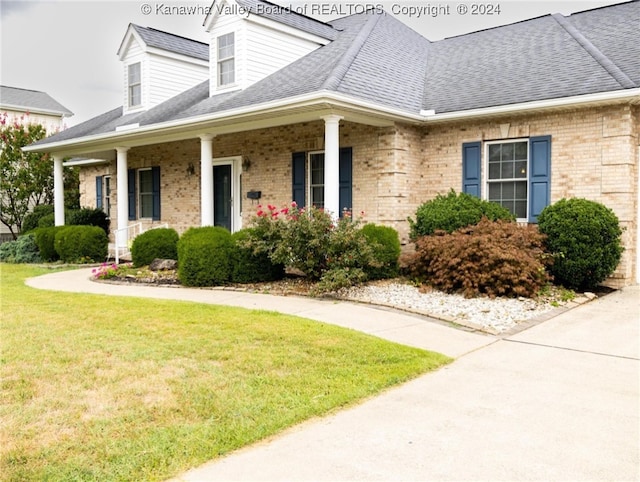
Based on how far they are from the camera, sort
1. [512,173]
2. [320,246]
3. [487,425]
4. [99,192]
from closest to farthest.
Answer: [487,425] → [320,246] → [512,173] → [99,192]

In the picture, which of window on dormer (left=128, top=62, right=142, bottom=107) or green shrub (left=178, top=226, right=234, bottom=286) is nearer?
green shrub (left=178, top=226, right=234, bottom=286)

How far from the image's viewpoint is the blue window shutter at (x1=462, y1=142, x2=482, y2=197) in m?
12.0

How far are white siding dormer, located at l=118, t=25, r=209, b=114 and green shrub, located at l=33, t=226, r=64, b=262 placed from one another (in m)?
4.34

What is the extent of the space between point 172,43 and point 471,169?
34.4 feet

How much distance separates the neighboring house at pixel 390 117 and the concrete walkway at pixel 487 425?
16.5 feet

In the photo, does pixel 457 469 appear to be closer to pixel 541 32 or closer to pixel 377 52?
pixel 377 52

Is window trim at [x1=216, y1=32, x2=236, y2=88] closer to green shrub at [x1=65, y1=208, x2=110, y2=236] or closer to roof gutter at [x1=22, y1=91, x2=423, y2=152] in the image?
roof gutter at [x1=22, y1=91, x2=423, y2=152]

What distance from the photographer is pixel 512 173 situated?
460 inches

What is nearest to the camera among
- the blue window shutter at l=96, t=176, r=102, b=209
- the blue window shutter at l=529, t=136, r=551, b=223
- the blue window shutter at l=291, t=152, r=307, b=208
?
the blue window shutter at l=529, t=136, r=551, b=223

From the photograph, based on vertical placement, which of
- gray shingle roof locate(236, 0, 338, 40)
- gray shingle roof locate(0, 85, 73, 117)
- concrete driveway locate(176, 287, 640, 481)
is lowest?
concrete driveway locate(176, 287, 640, 481)

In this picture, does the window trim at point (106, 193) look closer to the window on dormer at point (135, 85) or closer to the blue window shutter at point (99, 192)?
the blue window shutter at point (99, 192)

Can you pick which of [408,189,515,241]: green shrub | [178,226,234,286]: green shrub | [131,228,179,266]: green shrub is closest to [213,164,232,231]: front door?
[131,228,179,266]: green shrub

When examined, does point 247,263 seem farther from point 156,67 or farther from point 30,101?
point 30,101

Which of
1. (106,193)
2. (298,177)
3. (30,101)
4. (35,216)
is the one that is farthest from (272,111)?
(30,101)
